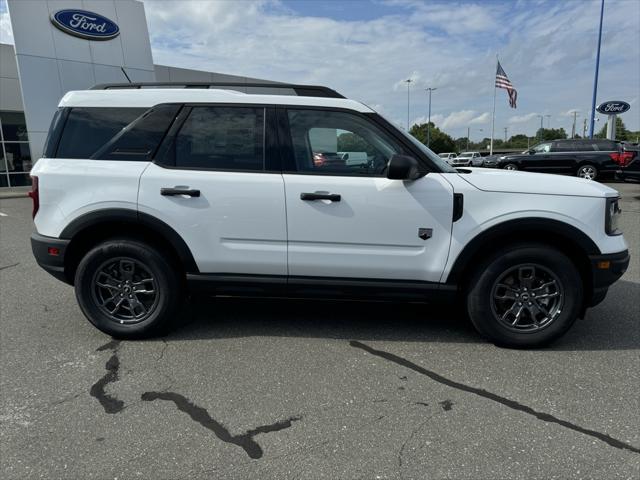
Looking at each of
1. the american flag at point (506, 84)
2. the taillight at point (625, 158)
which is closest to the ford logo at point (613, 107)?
the american flag at point (506, 84)

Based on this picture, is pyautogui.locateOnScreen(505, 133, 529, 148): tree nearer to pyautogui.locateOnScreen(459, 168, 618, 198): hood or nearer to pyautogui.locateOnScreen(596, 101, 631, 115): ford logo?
pyautogui.locateOnScreen(596, 101, 631, 115): ford logo

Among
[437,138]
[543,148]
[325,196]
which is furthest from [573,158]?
[437,138]

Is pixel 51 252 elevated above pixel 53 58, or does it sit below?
below

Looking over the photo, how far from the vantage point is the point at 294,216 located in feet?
A: 11.2

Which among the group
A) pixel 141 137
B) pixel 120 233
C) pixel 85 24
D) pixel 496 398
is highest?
pixel 85 24

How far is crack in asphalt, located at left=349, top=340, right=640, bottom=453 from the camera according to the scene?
244 cm

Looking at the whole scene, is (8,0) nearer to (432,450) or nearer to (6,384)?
(6,384)

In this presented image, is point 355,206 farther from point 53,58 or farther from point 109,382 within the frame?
point 53,58

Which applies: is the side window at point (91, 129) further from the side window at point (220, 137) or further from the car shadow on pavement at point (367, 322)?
the car shadow on pavement at point (367, 322)

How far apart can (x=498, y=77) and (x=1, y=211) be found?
96.3 feet

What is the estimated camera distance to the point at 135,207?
3494 mm

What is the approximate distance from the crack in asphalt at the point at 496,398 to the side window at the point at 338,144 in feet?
4.45

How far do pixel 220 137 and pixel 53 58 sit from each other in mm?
18032

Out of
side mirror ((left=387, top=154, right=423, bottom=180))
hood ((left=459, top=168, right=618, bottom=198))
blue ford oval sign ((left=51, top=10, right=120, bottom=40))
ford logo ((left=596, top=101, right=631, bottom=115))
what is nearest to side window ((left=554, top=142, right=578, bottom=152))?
ford logo ((left=596, top=101, right=631, bottom=115))
